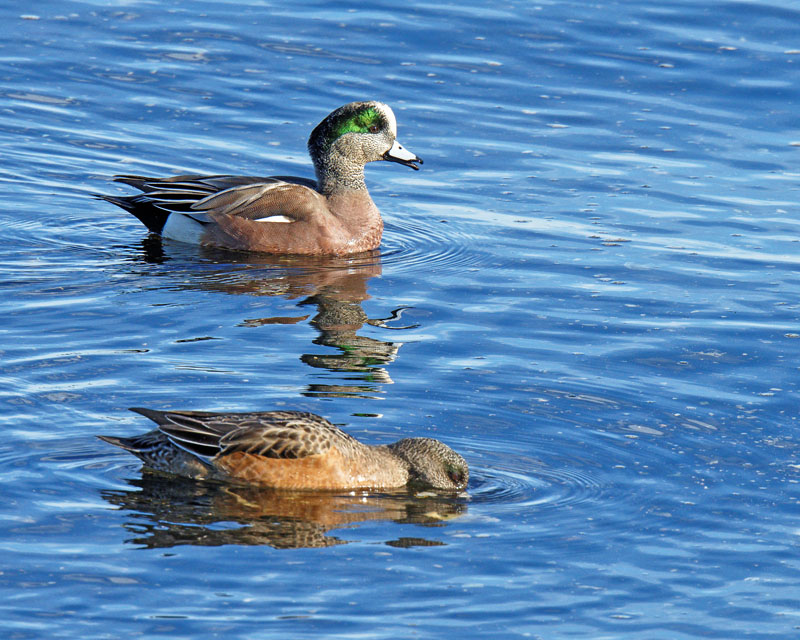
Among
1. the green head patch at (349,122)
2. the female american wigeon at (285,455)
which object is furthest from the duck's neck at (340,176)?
the female american wigeon at (285,455)

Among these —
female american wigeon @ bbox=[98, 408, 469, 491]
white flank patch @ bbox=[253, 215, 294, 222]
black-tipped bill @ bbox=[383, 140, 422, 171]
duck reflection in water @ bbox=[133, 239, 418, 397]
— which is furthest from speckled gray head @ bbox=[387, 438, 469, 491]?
black-tipped bill @ bbox=[383, 140, 422, 171]

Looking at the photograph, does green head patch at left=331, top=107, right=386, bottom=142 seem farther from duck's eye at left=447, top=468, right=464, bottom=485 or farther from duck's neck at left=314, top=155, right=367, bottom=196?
duck's eye at left=447, top=468, right=464, bottom=485

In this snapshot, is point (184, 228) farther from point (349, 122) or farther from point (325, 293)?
point (325, 293)

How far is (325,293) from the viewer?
465 inches

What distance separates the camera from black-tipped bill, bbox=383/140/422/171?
44.8ft

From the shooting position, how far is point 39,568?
6926mm

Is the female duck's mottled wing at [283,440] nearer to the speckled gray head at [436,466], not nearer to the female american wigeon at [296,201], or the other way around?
the speckled gray head at [436,466]

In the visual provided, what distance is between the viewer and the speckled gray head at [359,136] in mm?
13633

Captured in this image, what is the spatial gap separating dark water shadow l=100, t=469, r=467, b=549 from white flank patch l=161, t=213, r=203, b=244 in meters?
5.35

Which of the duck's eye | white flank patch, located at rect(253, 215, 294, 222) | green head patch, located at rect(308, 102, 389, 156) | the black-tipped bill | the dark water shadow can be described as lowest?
the dark water shadow

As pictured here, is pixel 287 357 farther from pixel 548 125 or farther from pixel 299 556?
pixel 548 125

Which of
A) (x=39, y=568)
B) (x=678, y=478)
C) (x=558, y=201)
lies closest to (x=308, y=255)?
(x=558, y=201)

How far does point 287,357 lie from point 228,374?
0.62 meters

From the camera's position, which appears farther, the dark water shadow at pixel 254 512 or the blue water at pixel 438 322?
the dark water shadow at pixel 254 512
